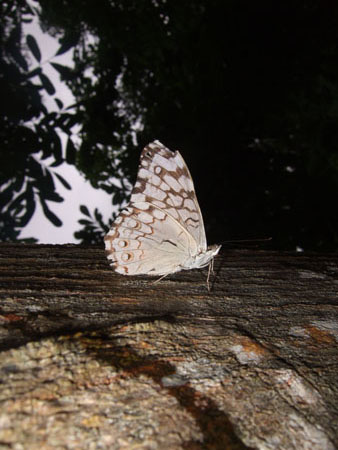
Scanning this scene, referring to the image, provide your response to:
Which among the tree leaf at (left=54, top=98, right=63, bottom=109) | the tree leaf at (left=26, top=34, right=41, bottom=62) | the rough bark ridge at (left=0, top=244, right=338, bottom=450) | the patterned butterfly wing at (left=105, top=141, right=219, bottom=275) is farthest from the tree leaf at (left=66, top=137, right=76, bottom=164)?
the rough bark ridge at (left=0, top=244, right=338, bottom=450)

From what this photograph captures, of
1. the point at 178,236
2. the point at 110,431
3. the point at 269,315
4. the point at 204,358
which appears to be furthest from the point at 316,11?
the point at 110,431

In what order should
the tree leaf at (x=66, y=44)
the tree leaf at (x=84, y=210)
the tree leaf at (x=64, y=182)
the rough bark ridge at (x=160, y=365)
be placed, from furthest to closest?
the tree leaf at (x=84, y=210) → the tree leaf at (x=64, y=182) → the tree leaf at (x=66, y=44) → the rough bark ridge at (x=160, y=365)

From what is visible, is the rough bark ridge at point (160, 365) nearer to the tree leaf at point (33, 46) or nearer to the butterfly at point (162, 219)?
the butterfly at point (162, 219)

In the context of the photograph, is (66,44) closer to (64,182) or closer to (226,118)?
(64,182)

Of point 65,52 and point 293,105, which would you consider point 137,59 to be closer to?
point 65,52

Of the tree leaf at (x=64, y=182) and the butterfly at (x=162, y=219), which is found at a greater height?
the tree leaf at (x=64, y=182)

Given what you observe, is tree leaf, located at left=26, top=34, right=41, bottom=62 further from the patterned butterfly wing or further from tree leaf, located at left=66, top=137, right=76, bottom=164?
the patterned butterfly wing

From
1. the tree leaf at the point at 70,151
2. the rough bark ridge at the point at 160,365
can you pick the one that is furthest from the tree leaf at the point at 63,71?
the rough bark ridge at the point at 160,365

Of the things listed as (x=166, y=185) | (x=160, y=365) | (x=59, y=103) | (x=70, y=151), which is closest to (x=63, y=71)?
(x=59, y=103)
